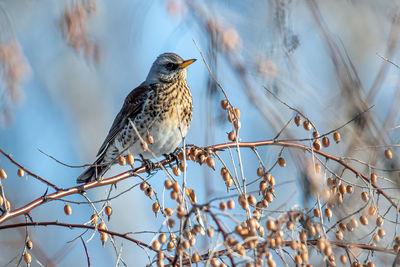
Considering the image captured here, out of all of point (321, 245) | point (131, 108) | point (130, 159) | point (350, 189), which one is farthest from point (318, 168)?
point (131, 108)

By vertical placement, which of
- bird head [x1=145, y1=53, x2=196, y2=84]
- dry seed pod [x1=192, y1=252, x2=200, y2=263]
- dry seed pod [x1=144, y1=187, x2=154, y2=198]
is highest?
bird head [x1=145, y1=53, x2=196, y2=84]

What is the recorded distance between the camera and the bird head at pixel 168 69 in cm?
487

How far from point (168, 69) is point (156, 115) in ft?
2.02

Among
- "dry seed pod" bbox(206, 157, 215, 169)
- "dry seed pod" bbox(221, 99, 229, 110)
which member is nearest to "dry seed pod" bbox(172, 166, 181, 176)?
"dry seed pod" bbox(206, 157, 215, 169)

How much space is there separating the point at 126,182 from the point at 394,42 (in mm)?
5041

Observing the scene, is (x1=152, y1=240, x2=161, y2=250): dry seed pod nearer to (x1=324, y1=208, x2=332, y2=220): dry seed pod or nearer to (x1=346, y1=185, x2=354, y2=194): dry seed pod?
(x1=324, y1=208, x2=332, y2=220): dry seed pod

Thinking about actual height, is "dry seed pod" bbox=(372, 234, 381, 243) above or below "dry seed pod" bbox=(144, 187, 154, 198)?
below

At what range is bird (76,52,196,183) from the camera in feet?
14.5

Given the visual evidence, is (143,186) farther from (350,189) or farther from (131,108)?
(131,108)

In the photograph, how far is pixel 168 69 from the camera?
4.93 meters

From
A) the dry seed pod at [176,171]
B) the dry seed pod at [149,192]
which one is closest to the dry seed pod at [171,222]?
the dry seed pod at [149,192]

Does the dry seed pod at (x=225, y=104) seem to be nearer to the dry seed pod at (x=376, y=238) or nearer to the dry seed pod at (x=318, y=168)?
the dry seed pod at (x=318, y=168)

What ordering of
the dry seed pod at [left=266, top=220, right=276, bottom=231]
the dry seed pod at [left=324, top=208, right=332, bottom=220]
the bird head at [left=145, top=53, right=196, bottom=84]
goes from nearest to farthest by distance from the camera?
the dry seed pod at [left=266, top=220, right=276, bottom=231]
the dry seed pod at [left=324, top=208, right=332, bottom=220]
the bird head at [left=145, top=53, right=196, bottom=84]

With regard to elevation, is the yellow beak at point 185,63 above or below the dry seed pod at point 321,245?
above
